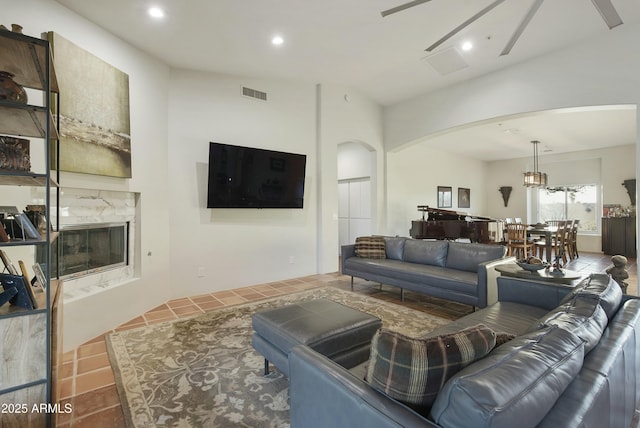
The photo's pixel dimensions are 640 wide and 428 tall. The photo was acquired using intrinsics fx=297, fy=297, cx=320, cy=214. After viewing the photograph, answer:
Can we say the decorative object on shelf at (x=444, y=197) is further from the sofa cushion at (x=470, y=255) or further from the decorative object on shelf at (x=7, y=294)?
the decorative object on shelf at (x=7, y=294)

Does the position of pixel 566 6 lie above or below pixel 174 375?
above

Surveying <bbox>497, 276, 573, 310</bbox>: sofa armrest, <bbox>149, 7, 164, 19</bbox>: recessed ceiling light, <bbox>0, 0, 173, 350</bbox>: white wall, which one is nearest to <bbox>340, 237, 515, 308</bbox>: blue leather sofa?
<bbox>497, 276, 573, 310</bbox>: sofa armrest

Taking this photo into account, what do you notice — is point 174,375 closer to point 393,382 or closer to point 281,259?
point 393,382

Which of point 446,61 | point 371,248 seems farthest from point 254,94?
point 371,248

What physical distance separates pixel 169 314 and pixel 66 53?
283cm

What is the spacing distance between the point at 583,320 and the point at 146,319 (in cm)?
383

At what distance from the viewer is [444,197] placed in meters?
9.09

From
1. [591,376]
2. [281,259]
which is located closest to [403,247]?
[281,259]

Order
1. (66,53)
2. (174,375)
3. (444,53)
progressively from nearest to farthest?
1. (174,375)
2. (66,53)
3. (444,53)

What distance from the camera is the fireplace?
2859 mm

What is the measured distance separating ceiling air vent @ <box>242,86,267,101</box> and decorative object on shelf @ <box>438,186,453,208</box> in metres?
6.15

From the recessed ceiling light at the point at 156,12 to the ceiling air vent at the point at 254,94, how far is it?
1618 millimetres

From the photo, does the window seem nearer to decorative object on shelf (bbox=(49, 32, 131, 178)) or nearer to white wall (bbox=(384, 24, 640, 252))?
white wall (bbox=(384, 24, 640, 252))

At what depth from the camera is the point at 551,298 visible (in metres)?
2.40
